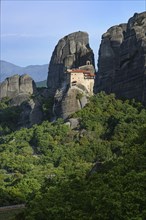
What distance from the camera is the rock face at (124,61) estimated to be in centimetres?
6494

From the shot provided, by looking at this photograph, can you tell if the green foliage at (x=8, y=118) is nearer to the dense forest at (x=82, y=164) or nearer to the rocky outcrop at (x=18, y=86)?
the dense forest at (x=82, y=164)

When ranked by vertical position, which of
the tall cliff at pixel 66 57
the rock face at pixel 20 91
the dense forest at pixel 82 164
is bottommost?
the dense forest at pixel 82 164

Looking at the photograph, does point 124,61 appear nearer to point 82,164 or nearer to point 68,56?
point 68,56

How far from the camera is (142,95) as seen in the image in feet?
209

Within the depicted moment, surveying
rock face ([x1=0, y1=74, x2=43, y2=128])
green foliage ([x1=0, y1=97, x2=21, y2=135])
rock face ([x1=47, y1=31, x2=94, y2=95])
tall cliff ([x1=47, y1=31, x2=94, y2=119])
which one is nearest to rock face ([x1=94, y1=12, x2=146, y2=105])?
tall cliff ([x1=47, y1=31, x2=94, y2=119])

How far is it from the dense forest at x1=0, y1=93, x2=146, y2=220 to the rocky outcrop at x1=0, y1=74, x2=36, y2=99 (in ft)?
27.4

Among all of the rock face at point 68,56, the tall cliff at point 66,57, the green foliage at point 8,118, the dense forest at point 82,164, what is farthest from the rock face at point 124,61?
the green foliage at point 8,118

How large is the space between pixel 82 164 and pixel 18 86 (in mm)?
43193

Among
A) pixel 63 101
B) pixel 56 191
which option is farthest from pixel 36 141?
pixel 56 191

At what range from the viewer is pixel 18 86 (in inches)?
3637

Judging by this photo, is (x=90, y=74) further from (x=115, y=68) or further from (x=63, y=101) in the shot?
(x=63, y=101)

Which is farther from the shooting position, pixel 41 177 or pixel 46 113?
pixel 46 113

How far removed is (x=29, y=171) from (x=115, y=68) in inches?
932

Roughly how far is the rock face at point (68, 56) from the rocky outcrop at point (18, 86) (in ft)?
11.2
